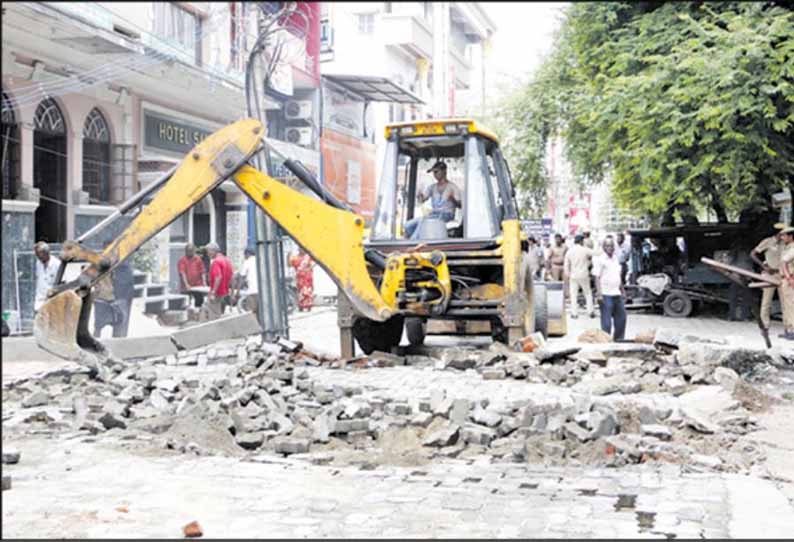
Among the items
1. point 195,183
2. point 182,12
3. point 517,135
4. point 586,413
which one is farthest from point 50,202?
point 517,135

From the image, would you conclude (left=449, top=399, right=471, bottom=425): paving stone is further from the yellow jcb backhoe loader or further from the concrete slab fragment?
the concrete slab fragment

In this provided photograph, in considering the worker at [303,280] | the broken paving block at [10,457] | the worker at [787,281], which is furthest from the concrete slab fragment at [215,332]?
the worker at [303,280]

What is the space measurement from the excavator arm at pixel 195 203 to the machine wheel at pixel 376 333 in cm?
162

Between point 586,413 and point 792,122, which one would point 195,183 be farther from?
point 792,122

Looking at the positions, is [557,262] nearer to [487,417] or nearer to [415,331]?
[415,331]

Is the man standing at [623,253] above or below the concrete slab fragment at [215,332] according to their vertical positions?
above

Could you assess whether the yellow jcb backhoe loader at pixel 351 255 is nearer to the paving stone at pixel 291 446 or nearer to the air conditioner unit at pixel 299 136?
the paving stone at pixel 291 446

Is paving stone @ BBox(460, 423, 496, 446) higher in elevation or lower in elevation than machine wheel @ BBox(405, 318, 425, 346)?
lower

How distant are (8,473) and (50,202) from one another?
21.6 feet

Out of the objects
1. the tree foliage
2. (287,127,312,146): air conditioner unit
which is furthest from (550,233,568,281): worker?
(287,127,312,146): air conditioner unit

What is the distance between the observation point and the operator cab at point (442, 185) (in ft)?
36.4

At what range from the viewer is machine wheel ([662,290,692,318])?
2028 cm

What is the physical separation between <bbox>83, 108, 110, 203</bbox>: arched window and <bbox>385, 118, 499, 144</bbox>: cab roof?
139 inches

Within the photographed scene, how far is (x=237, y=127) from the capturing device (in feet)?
32.2
